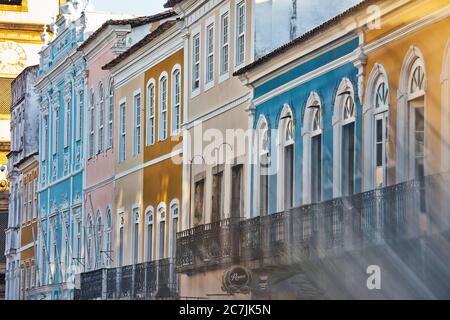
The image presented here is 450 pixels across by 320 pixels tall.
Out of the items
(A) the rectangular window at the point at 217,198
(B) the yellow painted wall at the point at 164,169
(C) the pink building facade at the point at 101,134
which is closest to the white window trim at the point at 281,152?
(A) the rectangular window at the point at 217,198

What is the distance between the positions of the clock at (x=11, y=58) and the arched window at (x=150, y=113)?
164 feet

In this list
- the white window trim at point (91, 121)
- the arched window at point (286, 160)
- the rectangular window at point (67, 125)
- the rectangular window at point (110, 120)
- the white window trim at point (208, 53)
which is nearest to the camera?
the arched window at point (286, 160)

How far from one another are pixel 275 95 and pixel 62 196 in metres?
25.2

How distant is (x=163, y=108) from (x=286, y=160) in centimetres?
1193

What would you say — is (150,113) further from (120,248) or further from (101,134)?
(101,134)

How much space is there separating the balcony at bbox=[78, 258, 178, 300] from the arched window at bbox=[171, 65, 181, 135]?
3302 mm

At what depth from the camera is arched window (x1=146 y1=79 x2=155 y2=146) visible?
1863 inches

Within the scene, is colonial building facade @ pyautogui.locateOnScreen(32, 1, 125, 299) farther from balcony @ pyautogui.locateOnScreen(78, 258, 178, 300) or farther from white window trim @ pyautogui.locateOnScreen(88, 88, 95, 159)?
balcony @ pyautogui.locateOnScreen(78, 258, 178, 300)

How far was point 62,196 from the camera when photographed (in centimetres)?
5997

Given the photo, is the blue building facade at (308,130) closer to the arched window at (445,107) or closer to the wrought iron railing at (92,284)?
the arched window at (445,107)

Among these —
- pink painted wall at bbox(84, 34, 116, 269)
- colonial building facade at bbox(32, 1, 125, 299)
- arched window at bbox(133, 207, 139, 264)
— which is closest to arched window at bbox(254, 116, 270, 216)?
arched window at bbox(133, 207, 139, 264)

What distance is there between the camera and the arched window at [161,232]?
45656mm

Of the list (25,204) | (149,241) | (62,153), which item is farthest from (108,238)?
(25,204)

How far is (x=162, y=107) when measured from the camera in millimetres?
46594
